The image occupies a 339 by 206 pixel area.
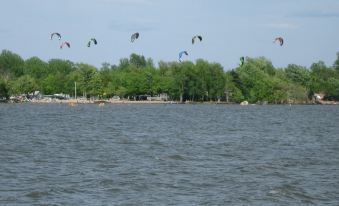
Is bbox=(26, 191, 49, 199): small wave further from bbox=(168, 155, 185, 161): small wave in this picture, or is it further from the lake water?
bbox=(168, 155, 185, 161): small wave

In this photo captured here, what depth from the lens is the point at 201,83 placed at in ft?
529

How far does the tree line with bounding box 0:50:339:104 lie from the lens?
164m

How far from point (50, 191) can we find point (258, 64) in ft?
519

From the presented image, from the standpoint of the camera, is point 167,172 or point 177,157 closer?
point 167,172

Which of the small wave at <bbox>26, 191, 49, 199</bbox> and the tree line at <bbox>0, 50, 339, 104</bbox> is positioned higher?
the tree line at <bbox>0, 50, 339, 104</bbox>

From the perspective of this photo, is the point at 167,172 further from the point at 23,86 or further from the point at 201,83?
the point at 23,86

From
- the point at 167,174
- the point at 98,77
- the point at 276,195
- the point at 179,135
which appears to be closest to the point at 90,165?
the point at 167,174

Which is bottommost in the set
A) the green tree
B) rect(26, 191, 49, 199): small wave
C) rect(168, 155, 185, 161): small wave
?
rect(26, 191, 49, 199): small wave

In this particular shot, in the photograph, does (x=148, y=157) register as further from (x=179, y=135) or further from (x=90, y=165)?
(x=179, y=135)

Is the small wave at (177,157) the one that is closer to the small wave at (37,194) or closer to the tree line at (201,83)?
the small wave at (37,194)

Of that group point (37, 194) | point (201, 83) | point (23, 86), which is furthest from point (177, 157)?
point (23, 86)

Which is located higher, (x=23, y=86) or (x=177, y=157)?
(x=23, y=86)

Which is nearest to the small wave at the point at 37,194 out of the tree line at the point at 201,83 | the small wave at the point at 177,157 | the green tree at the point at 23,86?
the small wave at the point at 177,157

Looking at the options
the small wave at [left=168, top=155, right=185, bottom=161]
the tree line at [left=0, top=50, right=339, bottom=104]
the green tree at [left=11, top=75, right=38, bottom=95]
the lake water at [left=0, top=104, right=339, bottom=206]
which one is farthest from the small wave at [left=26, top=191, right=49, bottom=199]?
the green tree at [left=11, top=75, right=38, bottom=95]
